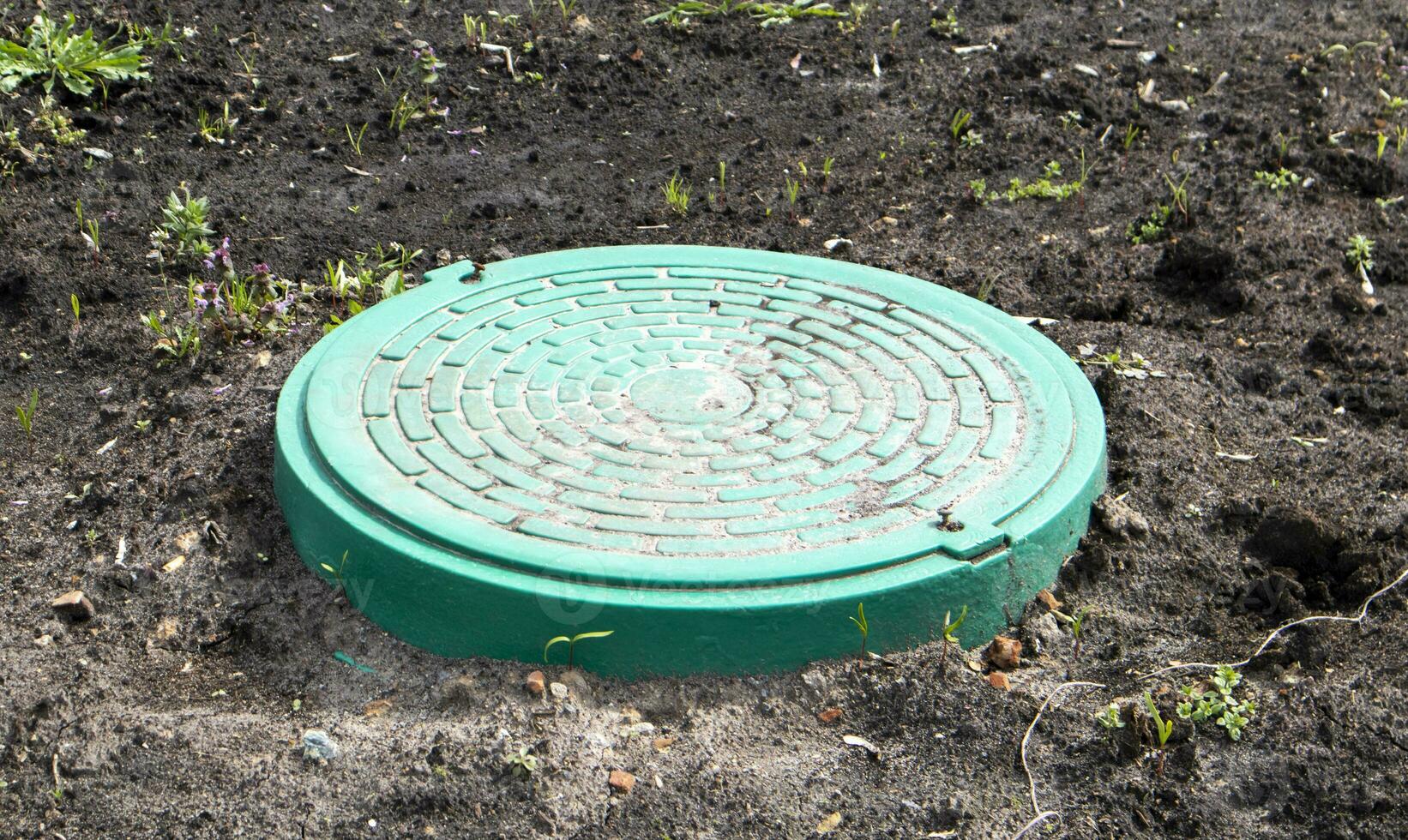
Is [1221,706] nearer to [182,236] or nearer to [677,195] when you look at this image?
[677,195]

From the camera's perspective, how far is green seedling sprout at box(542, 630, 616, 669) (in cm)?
260

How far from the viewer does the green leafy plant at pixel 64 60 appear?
479 cm

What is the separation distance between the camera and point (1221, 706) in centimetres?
266

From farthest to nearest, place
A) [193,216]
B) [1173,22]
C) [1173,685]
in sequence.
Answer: [1173,22]
[193,216]
[1173,685]

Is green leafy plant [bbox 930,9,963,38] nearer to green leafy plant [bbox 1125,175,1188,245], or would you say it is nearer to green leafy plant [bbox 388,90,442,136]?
green leafy plant [bbox 1125,175,1188,245]

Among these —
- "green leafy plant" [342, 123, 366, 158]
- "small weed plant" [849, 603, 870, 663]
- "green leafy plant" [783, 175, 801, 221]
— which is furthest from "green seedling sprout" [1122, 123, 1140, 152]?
"small weed plant" [849, 603, 870, 663]

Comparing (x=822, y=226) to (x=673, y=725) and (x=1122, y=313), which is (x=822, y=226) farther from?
(x=673, y=725)

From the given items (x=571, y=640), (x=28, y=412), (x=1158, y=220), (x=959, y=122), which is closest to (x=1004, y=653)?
(x=571, y=640)

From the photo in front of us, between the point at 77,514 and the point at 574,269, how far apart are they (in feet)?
4.54

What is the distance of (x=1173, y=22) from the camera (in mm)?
6020

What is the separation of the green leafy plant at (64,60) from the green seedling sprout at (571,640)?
3175 millimetres

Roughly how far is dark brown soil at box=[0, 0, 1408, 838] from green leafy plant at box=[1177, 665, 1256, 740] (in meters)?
0.04

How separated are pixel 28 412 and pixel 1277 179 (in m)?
4.05

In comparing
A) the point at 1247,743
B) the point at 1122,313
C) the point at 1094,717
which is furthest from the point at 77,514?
the point at 1122,313
